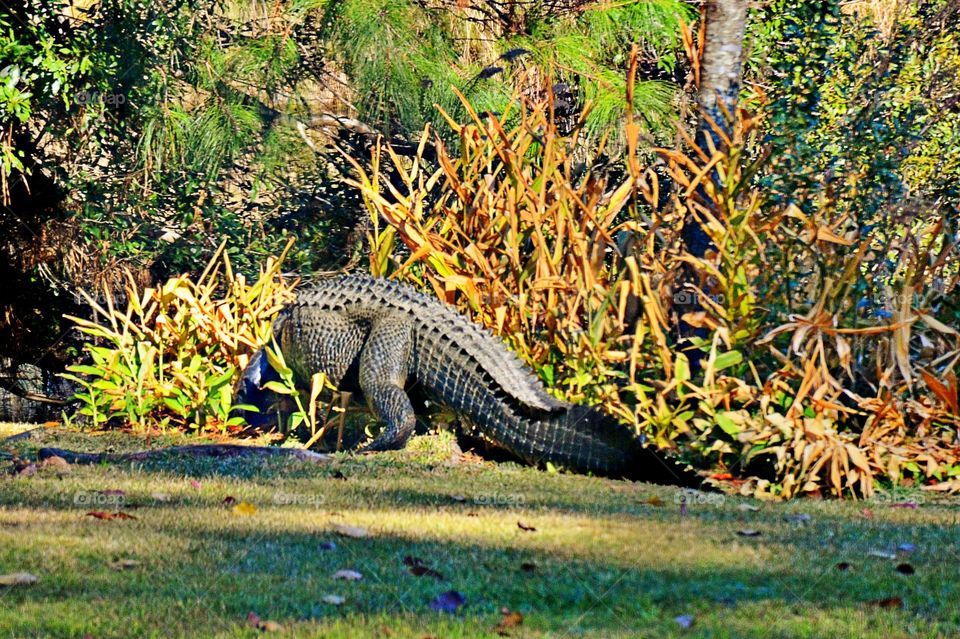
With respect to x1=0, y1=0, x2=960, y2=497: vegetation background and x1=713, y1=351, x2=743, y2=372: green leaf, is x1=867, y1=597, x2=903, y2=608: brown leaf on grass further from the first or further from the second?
x1=713, y1=351, x2=743, y2=372: green leaf

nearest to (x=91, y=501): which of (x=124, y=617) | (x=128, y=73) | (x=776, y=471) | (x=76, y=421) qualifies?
(x=124, y=617)

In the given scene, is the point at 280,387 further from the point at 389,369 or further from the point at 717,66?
the point at 717,66

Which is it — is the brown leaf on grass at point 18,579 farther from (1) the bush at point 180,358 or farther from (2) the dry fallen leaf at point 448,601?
(1) the bush at point 180,358

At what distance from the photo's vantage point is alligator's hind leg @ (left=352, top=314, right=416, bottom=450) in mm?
6496

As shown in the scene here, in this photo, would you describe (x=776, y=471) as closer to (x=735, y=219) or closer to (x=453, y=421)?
(x=735, y=219)

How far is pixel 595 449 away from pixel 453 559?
2.06 metres

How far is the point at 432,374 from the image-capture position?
6551mm

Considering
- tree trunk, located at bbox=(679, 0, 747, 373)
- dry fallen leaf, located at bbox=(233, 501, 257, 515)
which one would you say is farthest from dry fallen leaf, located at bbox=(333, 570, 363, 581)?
tree trunk, located at bbox=(679, 0, 747, 373)

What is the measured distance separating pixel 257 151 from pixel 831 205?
215 inches

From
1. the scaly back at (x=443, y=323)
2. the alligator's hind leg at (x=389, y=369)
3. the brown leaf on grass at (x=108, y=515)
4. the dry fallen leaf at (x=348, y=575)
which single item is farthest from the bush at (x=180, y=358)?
the dry fallen leaf at (x=348, y=575)

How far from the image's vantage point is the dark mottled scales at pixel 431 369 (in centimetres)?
567

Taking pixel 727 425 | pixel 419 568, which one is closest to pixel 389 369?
pixel 727 425

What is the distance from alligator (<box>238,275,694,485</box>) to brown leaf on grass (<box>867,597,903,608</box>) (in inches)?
79.4

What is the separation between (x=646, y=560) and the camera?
366 centimetres
